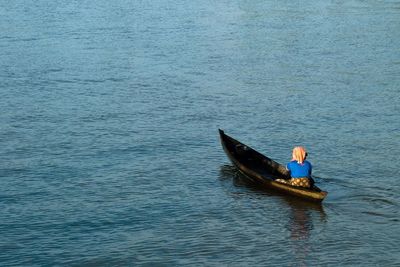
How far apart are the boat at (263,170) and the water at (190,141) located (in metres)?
0.37

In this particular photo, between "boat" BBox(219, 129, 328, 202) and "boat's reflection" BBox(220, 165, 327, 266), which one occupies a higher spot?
"boat" BBox(219, 129, 328, 202)

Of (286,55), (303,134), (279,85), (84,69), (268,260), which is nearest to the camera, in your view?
(268,260)

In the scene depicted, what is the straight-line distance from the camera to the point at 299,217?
73.1ft

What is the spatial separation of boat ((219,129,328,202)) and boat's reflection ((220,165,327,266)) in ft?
0.59

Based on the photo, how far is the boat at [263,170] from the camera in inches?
895

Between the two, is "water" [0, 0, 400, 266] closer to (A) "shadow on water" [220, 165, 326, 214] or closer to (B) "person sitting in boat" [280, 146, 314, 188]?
(A) "shadow on water" [220, 165, 326, 214]

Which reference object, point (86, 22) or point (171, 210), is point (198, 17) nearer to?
point (86, 22)

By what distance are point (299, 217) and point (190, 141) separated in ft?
26.7

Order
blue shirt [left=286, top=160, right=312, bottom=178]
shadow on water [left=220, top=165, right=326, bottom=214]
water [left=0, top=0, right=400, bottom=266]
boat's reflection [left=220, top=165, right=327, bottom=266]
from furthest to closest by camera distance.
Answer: shadow on water [left=220, top=165, right=326, bottom=214] → blue shirt [left=286, top=160, right=312, bottom=178] → water [left=0, top=0, right=400, bottom=266] → boat's reflection [left=220, top=165, right=327, bottom=266]

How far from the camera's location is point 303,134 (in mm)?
30219

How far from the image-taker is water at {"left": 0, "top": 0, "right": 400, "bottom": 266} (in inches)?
805

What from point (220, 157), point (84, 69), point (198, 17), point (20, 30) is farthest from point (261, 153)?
point (198, 17)

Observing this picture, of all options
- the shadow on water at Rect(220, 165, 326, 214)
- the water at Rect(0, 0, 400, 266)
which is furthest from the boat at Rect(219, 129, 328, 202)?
the water at Rect(0, 0, 400, 266)

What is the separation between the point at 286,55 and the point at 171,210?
26128mm
